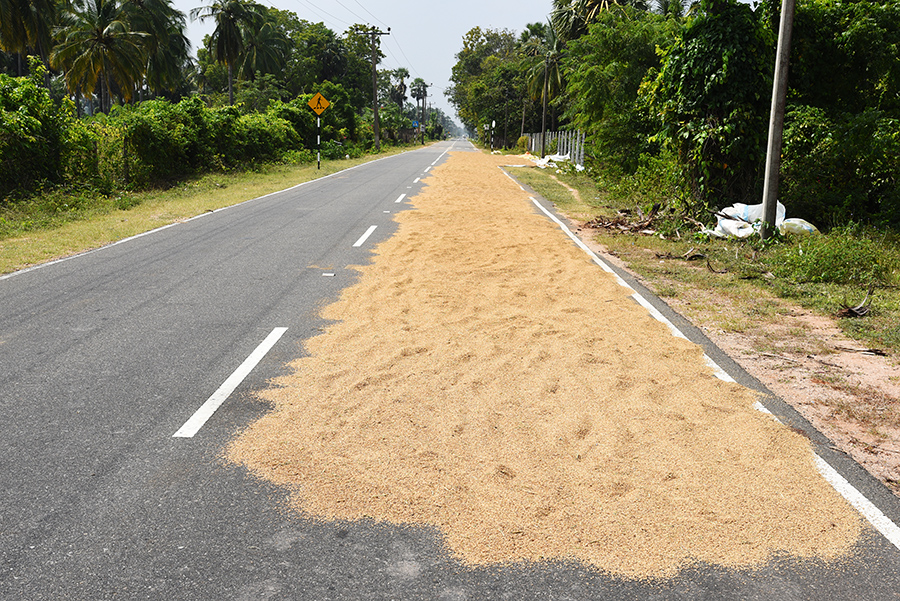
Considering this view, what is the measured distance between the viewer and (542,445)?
411 cm

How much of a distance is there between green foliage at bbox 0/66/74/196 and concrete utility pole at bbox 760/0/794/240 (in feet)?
53.3

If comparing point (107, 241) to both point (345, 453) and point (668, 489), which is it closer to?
point (345, 453)

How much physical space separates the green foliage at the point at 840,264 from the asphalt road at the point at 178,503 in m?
5.85

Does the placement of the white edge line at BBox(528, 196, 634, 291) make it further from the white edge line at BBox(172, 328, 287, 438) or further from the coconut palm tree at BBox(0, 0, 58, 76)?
the coconut palm tree at BBox(0, 0, 58, 76)

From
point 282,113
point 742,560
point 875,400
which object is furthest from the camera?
point 282,113

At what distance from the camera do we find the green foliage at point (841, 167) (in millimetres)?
11508

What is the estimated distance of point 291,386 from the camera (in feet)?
16.4

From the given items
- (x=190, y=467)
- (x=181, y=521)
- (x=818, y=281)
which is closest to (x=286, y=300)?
(x=190, y=467)

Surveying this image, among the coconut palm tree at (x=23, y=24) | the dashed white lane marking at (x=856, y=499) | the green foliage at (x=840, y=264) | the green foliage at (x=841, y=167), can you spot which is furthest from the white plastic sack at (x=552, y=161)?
the dashed white lane marking at (x=856, y=499)

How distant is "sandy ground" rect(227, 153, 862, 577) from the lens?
3.26 meters

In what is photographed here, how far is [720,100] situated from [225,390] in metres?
11.6

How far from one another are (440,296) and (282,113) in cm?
3670

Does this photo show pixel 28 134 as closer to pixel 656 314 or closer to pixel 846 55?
pixel 656 314

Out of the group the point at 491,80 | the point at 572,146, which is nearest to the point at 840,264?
the point at 572,146
